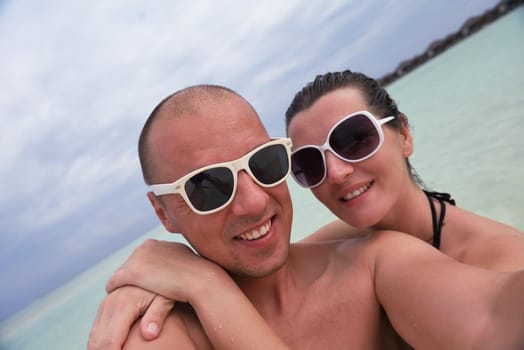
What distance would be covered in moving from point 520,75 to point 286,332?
11.2 m

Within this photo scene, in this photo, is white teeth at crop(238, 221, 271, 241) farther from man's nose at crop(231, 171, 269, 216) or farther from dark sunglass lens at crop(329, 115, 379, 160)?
dark sunglass lens at crop(329, 115, 379, 160)

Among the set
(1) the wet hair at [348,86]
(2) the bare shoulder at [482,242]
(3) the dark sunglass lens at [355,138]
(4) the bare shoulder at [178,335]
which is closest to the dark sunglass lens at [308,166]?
(3) the dark sunglass lens at [355,138]

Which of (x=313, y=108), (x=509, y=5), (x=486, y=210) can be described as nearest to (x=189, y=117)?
(x=313, y=108)

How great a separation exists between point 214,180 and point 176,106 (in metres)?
0.41

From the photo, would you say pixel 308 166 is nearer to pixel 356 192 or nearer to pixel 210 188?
pixel 356 192

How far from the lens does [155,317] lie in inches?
48.1

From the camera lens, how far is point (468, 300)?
1006mm

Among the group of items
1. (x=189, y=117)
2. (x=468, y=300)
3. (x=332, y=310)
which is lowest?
(x=332, y=310)

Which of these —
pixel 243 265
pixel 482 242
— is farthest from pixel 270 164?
pixel 482 242

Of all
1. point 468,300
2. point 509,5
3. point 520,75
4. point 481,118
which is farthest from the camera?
point 509,5

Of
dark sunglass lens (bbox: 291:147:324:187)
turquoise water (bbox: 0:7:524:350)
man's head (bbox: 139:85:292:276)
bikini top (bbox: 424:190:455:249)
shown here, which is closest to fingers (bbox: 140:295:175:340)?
man's head (bbox: 139:85:292:276)

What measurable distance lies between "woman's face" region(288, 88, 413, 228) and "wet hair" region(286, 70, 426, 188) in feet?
0.13

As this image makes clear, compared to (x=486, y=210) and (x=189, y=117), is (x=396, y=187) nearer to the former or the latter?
(x=189, y=117)

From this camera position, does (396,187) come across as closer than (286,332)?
No
